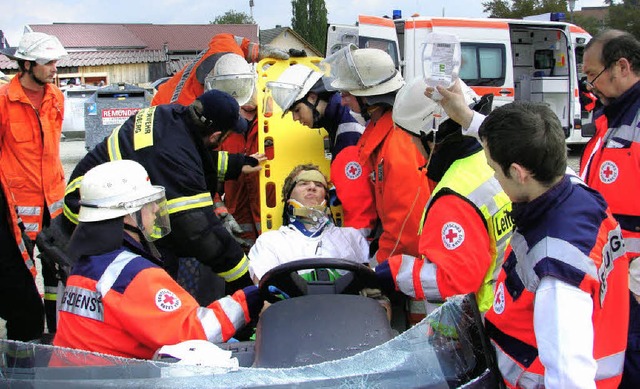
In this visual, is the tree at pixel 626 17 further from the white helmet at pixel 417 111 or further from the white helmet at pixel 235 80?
the white helmet at pixel 417 111

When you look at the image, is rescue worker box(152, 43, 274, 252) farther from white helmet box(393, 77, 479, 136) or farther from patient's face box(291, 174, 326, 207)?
white helmet box(393, 77, 479, 136)

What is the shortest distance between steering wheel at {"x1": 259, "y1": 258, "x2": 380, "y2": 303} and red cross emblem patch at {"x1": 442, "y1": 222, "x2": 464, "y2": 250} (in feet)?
1.21

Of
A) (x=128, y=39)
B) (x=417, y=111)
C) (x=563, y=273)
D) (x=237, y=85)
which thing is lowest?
(x=563, y=273)

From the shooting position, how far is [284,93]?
4.48 metres

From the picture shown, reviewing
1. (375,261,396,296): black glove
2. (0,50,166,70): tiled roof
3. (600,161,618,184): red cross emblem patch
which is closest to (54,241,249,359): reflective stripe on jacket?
(375,261,396,296): black glove

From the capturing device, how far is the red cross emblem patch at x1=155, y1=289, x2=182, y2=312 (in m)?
2.27

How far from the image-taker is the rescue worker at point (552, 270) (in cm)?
156

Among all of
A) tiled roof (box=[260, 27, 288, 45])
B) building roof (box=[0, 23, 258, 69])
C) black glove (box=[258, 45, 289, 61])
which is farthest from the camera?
tiled roof (box=[260, 27, 288, 45])

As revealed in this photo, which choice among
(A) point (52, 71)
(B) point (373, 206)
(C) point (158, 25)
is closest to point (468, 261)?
(B) point (373, 206)

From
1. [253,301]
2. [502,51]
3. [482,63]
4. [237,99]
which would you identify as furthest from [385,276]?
[502,51]

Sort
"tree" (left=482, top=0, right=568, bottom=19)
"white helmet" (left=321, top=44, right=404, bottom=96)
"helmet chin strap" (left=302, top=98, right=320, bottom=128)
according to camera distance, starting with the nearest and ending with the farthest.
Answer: "white helmet" (left=321, top=44, right=404, bottom=96)
"helmet chin strap" (left=302, top=98, right=320, bottom=128)
"tree" (left=482, top=0, right=568, bottom=19)

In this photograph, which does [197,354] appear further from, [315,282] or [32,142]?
[32,142]

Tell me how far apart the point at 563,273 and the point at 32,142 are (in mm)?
4057

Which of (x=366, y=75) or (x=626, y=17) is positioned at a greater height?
(x=626, y=17)
